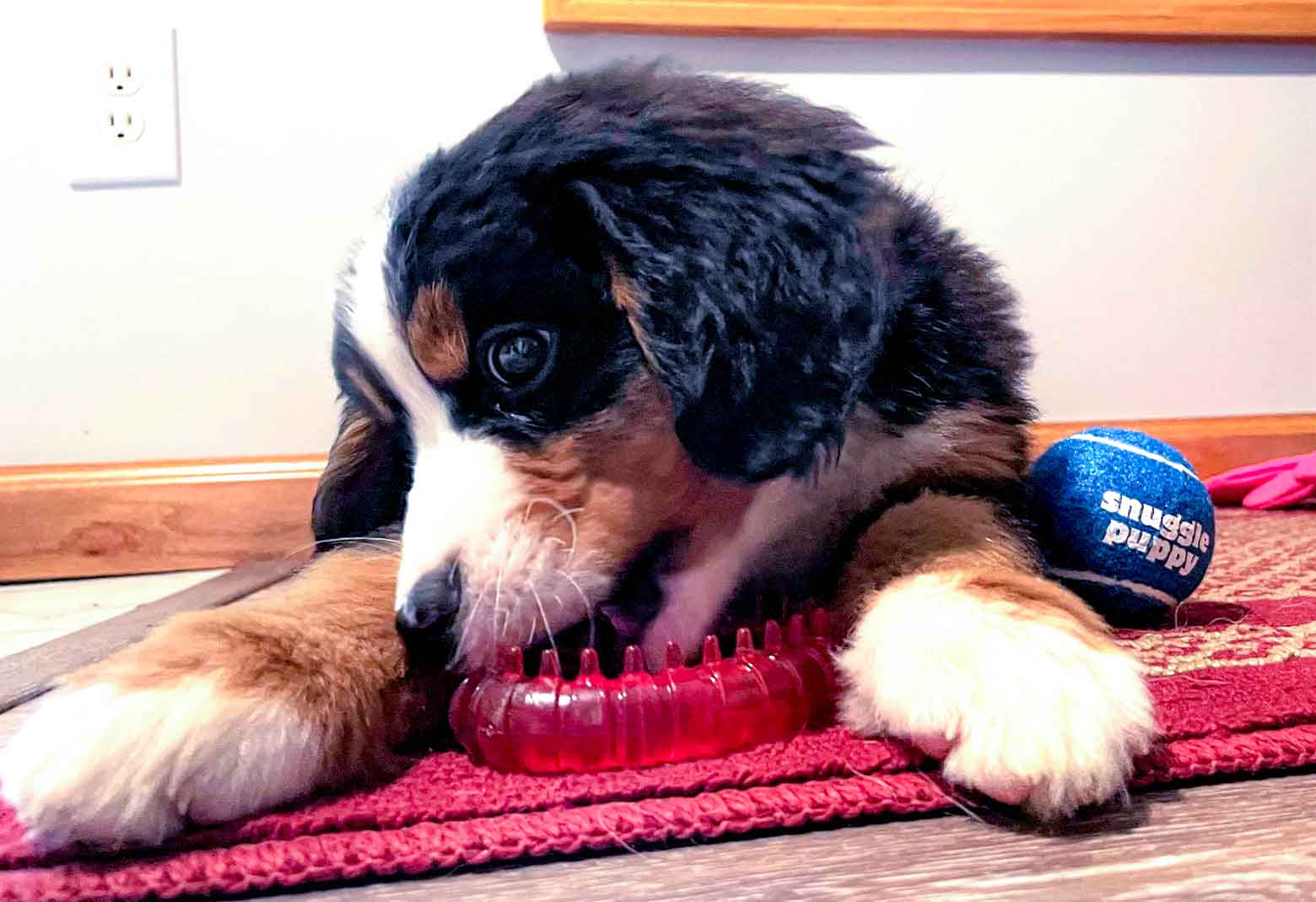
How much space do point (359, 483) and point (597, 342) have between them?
40 cm

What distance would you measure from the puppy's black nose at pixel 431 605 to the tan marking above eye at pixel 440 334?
18 centimetres

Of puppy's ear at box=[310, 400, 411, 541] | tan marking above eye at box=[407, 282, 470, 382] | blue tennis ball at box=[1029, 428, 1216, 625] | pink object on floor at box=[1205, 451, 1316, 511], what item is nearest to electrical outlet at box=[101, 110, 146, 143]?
puppy's ear at box=[310, 400, 411, 541]

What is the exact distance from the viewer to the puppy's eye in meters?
0.86

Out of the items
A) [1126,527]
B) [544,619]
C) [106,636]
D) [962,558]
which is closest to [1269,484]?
[1126,527]

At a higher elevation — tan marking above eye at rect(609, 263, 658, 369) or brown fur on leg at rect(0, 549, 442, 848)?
tan marking above eye at rect(609, 263, 658, 369)

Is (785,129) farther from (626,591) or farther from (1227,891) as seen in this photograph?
(1227,891)

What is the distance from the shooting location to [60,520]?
201 centimetres

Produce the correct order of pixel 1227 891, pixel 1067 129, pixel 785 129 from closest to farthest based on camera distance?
pixel 1227 891 → pixel 785 129 → pixel 1067 129

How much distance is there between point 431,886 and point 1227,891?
0.44 meters

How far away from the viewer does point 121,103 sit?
2.00 meters

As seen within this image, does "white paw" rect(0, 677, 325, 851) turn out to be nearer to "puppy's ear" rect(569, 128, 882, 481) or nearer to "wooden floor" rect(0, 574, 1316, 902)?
"wooden floor" rect(0, 574, 1316, 902)

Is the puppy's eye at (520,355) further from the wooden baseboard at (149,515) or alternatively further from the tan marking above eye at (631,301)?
the wooden baseboard at (149,515)

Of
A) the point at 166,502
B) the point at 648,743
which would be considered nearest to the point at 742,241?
the point at 648,743

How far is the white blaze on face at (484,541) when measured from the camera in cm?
80
